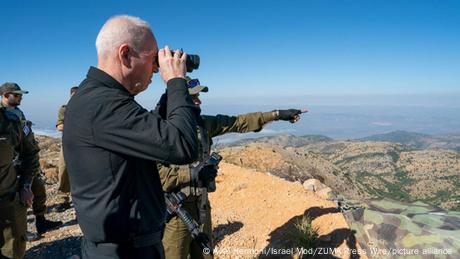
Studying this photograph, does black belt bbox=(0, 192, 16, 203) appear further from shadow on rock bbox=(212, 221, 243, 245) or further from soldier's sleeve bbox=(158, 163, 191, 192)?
shadow on rock bbox=(212, 221, 243, 245)

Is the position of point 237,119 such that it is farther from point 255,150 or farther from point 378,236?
point 255,150

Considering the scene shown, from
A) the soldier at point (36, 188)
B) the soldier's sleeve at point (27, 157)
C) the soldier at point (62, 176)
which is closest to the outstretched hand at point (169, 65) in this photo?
the soldier at point (62, 176)

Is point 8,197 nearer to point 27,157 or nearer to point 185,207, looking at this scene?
point 27,157

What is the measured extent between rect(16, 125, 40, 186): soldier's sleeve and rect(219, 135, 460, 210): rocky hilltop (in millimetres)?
7942

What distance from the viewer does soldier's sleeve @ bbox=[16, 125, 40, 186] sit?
5293 mm

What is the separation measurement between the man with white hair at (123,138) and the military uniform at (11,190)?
110 inches

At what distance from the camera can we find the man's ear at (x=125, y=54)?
1.90m

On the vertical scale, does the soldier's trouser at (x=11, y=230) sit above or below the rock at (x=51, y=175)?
above

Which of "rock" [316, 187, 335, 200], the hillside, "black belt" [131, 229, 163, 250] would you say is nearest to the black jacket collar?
"black belt" [131, 229, 163, 250]

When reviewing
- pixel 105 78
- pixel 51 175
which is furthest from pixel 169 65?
pixel 51 175

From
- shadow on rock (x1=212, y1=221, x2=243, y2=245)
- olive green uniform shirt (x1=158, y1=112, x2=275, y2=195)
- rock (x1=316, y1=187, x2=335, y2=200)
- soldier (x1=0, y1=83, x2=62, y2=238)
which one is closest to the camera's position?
olive green uniform shirt (x1=158, y1=112, x2=275, y2=195)

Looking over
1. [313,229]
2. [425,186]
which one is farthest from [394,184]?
[313,229]

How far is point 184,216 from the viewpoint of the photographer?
13.4ft

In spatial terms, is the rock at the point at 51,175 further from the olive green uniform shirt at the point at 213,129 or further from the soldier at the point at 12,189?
the olive green uniform shirt at the point at 213,129
